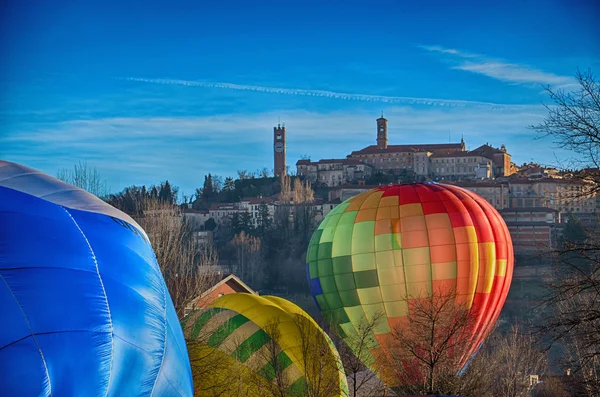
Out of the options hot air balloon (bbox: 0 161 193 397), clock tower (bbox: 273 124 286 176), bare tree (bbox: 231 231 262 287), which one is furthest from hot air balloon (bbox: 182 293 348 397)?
clock tower (bbox: 273 124 286 176)

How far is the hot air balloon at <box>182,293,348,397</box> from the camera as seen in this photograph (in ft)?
47.8

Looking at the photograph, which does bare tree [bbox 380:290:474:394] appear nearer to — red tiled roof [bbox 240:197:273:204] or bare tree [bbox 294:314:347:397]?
bare tree [bbox 294:314:347:397]

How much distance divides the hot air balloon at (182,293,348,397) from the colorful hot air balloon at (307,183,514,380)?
→ 8.20m

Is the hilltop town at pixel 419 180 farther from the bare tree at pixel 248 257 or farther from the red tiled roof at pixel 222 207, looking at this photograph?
the bare tree at pixel 248 257

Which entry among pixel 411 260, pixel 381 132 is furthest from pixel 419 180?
pixel 411 260

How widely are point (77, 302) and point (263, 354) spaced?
23.4 ft

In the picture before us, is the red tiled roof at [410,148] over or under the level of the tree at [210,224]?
over

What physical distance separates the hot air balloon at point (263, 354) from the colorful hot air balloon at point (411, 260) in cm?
820

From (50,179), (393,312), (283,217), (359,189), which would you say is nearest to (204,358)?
(50,179)

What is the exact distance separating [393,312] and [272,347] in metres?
9.18

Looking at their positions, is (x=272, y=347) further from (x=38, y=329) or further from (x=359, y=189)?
(x=359, y=189)

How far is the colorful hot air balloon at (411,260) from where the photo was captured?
2392cm

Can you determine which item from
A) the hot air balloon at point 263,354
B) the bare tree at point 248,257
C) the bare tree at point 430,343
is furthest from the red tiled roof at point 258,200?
the hot air balloon at point 263,354

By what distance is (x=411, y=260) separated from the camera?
79.0 ft
